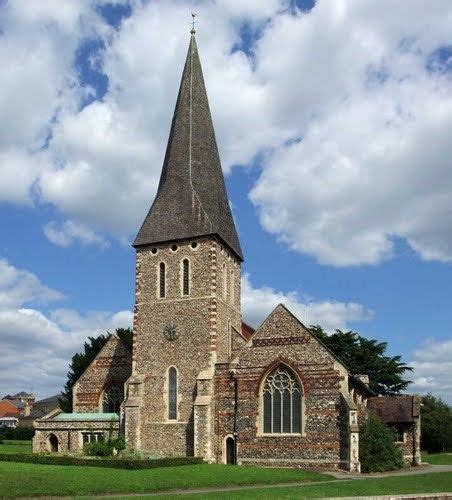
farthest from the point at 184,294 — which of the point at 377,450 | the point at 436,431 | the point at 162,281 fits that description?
the point at 436,431

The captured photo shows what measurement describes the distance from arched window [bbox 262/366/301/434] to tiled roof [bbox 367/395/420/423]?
44.8 ft

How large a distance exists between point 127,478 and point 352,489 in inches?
328

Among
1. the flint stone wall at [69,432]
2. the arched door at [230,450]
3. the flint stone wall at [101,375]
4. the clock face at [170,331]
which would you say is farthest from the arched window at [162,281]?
the arched door at [230,450]

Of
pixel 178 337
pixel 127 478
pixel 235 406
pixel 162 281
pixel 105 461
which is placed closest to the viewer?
pixel 127 478

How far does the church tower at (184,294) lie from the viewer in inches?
1436

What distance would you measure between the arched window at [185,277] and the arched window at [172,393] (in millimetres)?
4643

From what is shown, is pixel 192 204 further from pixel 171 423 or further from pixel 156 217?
pixel 171 423

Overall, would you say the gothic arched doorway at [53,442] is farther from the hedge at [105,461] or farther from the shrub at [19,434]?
the shrub at [19,434]

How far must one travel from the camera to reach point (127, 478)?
2430cm

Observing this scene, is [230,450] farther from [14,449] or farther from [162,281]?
[14,449]

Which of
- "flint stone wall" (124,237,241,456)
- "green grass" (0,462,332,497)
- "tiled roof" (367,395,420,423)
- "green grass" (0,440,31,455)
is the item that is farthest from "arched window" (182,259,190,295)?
"tiled roof" (367,395,420,423)

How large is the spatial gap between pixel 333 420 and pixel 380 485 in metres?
8.73

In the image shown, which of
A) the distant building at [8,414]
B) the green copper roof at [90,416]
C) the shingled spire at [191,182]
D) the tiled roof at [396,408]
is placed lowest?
the distant building at [8,414]

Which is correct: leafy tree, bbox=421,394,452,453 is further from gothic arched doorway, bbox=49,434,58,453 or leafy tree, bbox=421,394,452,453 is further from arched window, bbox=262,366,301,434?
gothic arched doorway, bbox=49,434,58,453
